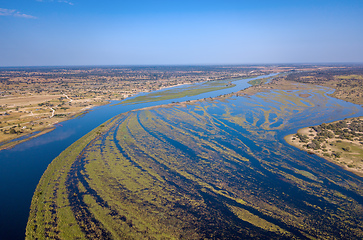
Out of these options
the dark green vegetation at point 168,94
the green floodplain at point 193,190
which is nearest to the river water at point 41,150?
the green floodplain at point 193,190

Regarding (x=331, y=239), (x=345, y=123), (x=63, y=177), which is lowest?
(x=331, y=239)

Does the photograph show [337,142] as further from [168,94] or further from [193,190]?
[168,94]

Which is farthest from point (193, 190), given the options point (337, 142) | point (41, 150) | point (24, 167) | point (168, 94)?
point (168, 94)

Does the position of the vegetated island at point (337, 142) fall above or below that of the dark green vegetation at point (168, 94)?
below

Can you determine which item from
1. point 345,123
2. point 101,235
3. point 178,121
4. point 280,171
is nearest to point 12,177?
point 101,235

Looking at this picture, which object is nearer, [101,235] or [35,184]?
[101,235]

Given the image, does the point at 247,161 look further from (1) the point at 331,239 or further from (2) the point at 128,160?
(2) the point at 128,160

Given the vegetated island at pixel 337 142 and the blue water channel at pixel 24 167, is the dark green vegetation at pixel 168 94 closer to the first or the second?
the blue water channel at pixel 24 167
